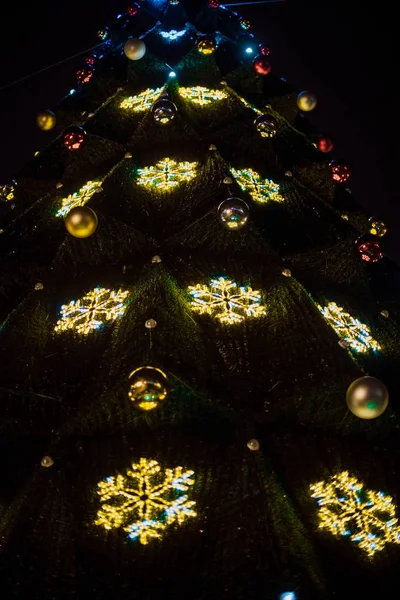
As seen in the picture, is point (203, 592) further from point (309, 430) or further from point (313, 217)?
point (313, 217)

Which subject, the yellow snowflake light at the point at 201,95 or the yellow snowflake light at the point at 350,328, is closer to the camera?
the yellow snowflake light at the point at 350,328

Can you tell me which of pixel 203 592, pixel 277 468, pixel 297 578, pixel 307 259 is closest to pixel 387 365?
pixel 307 259

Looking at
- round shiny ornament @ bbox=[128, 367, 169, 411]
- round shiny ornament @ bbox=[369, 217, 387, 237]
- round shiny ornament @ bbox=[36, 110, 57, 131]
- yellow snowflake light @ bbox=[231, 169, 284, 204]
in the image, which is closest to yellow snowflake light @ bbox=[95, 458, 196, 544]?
round shiny ornament @ bbox=[128, 367, 169, 411]

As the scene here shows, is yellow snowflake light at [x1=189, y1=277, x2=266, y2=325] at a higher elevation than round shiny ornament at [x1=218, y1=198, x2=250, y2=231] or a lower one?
lower

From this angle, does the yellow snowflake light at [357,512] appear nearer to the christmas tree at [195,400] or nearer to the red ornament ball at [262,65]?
the christmas tree at [195,400]

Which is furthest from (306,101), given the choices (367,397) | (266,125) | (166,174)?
(367,397)

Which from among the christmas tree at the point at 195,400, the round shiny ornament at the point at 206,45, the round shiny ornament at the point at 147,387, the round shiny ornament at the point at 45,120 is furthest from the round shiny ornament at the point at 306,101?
the round shiny ornament at the point at 147,387

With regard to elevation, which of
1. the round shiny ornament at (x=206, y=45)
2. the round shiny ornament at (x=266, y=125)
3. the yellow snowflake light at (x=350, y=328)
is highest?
the round shiny ornament at (x=206, y=45)

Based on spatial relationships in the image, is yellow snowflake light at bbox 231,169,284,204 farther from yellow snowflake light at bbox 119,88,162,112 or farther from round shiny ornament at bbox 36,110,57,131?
round shiny ornament at bbox 36,110,57,131
